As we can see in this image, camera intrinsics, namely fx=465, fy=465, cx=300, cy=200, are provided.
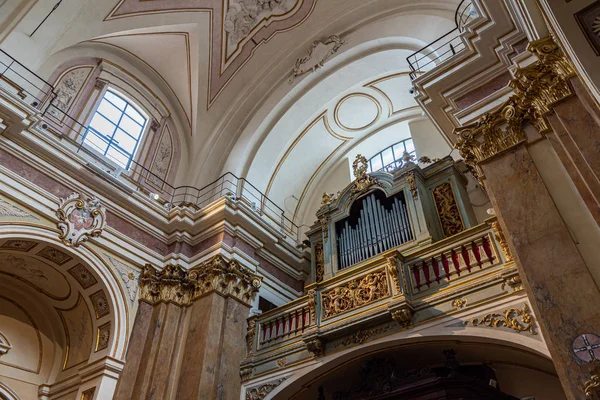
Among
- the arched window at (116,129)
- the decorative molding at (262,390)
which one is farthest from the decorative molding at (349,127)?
the decorative molding at (262,390)

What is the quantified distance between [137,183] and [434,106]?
582 cm

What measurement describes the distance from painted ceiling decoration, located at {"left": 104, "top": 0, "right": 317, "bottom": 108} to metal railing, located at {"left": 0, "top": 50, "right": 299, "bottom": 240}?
7.76ft

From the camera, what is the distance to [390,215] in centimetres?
823

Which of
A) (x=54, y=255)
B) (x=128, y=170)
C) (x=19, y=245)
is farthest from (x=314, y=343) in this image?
(x=128, y=170)

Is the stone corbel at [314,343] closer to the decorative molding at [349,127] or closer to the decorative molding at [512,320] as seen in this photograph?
the decorative molding at [512,320]

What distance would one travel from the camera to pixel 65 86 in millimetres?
9227

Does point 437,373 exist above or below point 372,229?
below

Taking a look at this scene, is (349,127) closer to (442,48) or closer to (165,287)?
(442,48)

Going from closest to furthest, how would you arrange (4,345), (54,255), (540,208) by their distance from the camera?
(540,208)
(54,255)
(4,345)

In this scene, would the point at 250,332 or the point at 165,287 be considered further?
the point at 165,287

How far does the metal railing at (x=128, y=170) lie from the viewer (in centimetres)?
791

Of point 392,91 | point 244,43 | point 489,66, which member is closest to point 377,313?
point 489,66

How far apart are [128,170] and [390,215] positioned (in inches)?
211

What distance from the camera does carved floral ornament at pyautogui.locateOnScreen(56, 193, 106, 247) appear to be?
746 cm
